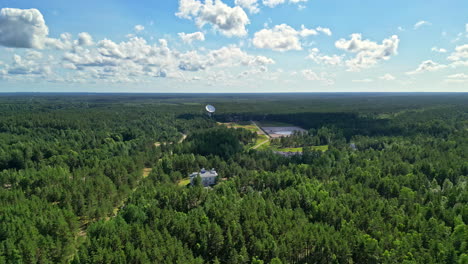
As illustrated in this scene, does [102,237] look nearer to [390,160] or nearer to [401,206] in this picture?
[401,206]

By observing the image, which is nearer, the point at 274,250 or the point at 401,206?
the point at 274,250

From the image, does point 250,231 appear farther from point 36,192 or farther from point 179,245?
point 36,192

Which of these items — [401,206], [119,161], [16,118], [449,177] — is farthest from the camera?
[16,118]

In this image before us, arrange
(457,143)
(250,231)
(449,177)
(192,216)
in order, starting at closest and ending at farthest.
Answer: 1. (250,231)
2. (192,216)
3. (449,177)
4. (457,143)

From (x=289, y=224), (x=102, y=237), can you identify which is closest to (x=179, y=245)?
A: (x=102, y=237)

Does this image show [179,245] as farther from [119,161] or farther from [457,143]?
[457,143]

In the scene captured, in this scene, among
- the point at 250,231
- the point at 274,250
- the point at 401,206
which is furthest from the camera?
the point at 401,206

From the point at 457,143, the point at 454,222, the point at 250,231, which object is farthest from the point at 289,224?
the point at 457,143

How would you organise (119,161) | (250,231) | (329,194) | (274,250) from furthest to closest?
(119,161)
(329,194)
(250,231)
(274,250)

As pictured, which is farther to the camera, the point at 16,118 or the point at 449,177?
the point at 16,118
